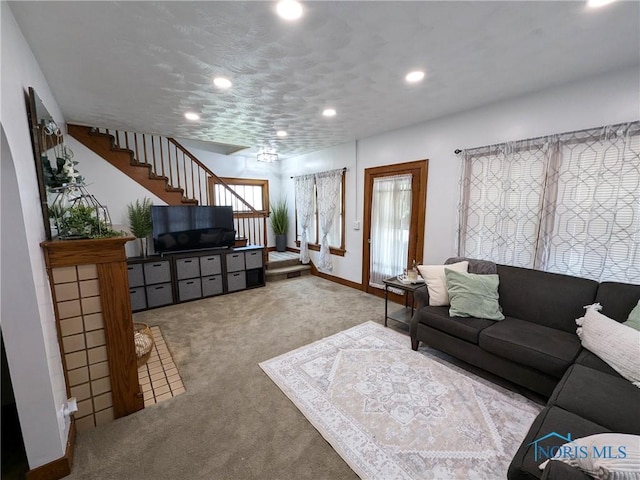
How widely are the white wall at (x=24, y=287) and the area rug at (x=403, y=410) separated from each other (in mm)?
1419

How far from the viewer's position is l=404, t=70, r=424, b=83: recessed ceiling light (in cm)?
218

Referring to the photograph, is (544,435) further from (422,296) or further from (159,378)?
(159,378)

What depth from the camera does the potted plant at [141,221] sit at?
3.91 m

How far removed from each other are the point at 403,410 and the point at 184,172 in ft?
16.4

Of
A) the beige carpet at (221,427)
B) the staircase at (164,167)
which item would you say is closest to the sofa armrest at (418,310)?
the beige carpet at (221,427)

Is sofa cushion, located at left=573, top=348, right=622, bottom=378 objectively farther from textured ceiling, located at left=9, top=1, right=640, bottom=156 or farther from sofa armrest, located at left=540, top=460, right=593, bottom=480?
textured ceiling, located at left=9, top=1, right=640, bottom=156

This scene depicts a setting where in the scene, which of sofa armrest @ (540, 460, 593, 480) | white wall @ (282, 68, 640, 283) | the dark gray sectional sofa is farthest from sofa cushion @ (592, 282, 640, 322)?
sofa armrest @ (540, 460, 593, 480)

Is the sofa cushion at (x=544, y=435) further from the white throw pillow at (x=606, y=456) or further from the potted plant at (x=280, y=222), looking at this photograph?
the potted plant at (x=280, y=222)

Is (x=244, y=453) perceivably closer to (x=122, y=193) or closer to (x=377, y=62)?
(x=377, y=62)

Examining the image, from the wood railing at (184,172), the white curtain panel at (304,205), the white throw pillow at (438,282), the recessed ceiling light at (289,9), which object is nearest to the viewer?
the recessed ceiling light at (289,9)

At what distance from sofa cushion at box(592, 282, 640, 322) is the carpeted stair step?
171 inches

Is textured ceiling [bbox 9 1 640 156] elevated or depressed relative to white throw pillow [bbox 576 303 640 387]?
elevated

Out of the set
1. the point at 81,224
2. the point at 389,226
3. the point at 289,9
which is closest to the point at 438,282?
the point at 389,226

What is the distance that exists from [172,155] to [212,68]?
11.2ft
